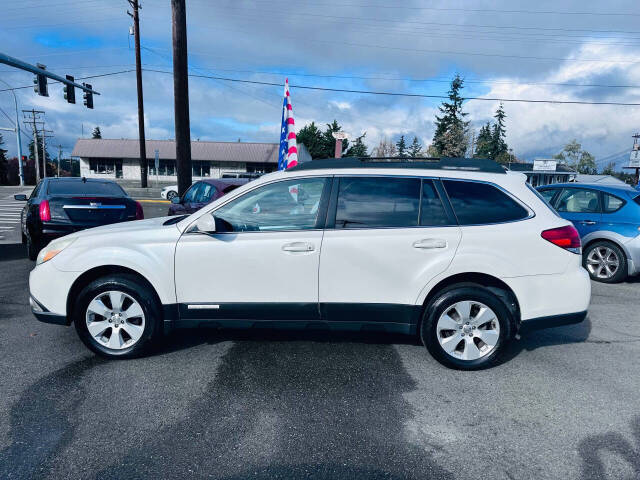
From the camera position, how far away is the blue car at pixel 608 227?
6.91 metres

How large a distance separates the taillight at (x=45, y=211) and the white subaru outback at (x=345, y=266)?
11.4 feet

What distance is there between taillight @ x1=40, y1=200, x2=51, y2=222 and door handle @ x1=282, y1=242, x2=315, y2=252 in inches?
201

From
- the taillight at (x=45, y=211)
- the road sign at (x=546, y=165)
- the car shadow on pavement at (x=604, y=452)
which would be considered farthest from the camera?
the road sign at (x=546, y=165)

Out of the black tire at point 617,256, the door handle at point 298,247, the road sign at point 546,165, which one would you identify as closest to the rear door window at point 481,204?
the door handle at point 298,247

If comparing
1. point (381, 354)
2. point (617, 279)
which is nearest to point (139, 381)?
point (381, 354)

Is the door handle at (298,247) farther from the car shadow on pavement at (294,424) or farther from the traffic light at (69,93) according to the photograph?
the traffic light at (69,93)

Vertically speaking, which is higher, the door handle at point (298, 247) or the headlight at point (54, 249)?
the door handle at point (298, 247)

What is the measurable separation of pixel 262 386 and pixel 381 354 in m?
1.25

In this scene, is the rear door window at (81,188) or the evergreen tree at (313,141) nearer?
the rear door window at (81,188)

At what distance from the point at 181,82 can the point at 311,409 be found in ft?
36.0

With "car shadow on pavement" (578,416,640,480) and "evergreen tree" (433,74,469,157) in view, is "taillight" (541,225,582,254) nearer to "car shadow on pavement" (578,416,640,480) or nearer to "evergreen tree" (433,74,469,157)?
"car shadow on pavement" (578,416,640,480)

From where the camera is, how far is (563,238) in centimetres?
368

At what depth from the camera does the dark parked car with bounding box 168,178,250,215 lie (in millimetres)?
8113

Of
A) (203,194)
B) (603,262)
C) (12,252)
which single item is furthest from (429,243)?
(12,252)
